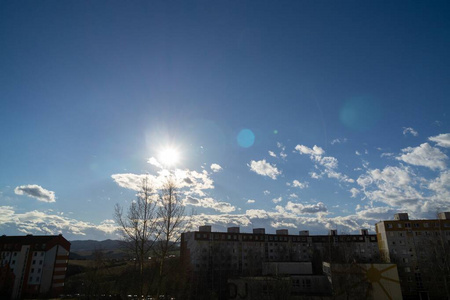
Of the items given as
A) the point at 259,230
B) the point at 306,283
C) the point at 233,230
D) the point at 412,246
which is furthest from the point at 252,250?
the point at 412,246

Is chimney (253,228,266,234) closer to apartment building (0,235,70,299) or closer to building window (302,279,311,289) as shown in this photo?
building window (302,279,311,289)

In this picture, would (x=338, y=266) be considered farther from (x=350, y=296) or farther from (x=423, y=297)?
(x=423, y=297)

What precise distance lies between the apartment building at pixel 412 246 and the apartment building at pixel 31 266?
7707cm

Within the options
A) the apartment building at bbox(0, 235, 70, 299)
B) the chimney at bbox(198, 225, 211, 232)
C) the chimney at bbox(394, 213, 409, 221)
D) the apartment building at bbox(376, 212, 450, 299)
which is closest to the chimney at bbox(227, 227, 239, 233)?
the chimney at bbox(198, 225, 211, 232)

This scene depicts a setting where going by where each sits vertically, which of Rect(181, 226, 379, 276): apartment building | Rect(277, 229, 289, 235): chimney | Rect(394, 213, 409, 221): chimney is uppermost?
Rect(394, 213, 409, 221): chimney

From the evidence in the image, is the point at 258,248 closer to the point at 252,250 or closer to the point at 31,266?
the point at 252,250

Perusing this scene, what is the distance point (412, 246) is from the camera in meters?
66.0

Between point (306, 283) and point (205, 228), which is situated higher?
point (205, 228)

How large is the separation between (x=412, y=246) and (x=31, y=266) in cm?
8876

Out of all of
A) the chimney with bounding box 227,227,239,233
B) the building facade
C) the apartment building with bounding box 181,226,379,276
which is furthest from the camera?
the chimney with bounding box 227,227,239,233

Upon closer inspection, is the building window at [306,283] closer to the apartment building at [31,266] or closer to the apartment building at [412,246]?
the apartment building at [412,246]

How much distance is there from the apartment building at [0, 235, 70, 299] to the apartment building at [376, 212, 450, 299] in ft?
253

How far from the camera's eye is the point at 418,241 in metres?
66.0

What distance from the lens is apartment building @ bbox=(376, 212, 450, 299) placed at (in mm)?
59844
